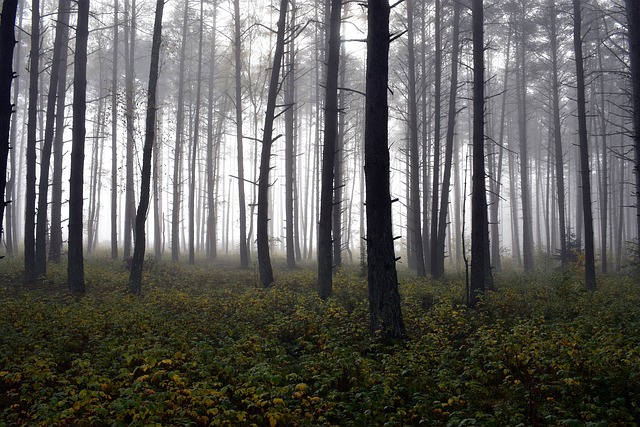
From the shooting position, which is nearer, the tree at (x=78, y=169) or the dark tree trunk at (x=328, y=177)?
the dark tree trunk at (x=328, y=177)

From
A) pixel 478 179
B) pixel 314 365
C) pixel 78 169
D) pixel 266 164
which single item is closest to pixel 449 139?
pixel 478 179

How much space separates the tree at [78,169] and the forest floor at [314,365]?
1.91 metres

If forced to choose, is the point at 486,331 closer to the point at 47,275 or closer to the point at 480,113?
the point at 480,113

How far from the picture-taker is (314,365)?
6742mm

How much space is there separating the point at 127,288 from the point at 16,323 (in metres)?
5.10

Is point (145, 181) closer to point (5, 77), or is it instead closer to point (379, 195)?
point (5, 77)

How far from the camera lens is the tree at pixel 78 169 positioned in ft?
42.8

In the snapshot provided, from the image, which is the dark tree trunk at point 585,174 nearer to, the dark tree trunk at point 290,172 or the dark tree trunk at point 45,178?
the dark tree trunk at point 290,172

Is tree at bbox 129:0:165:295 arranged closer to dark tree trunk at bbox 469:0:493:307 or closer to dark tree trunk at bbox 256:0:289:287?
dark tree trunk at bbox 256:0:289:287

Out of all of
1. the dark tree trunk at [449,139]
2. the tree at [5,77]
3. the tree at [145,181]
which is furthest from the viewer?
the dark tree trunk at [449,139]

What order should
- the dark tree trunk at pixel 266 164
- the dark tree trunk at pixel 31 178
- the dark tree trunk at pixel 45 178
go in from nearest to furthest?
the dark tree trunk at pixel 31 178 < the dark tree trunk at pixel 266 164 < the dark tree trunk at pixel 45 178

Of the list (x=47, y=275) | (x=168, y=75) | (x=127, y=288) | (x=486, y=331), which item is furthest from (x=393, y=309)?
(x=168, y=75)

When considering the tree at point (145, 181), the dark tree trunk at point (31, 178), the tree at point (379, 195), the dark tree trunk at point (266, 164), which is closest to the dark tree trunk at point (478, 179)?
the tree at point (379, 195)

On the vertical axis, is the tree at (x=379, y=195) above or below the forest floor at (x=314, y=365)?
above
